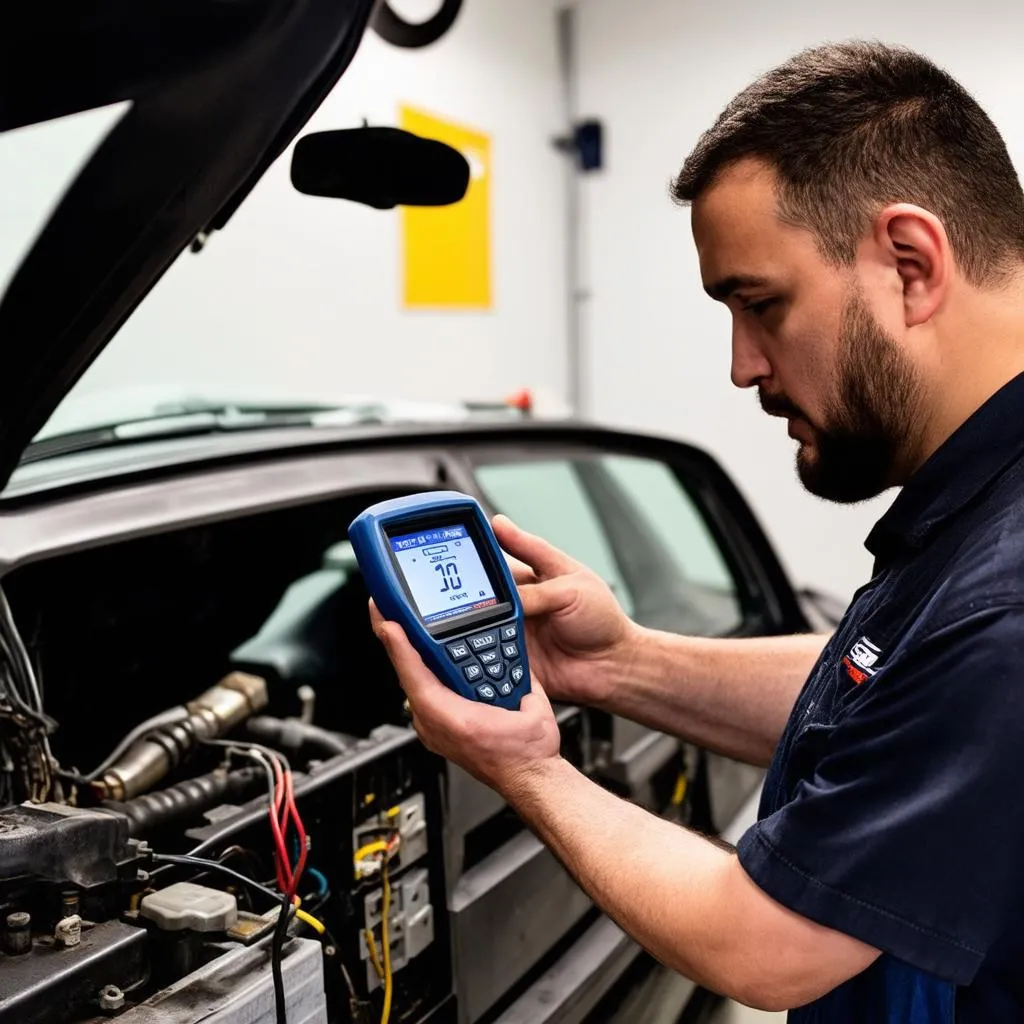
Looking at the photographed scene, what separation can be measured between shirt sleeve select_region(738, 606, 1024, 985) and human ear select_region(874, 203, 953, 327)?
0.27 meters

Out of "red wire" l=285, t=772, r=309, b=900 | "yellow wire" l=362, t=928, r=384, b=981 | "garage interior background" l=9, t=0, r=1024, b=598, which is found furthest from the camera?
"garage interior background" l=9, t=0, r=1024, b=598

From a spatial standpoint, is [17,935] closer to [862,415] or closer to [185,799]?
[185,799]

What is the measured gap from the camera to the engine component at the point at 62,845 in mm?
857

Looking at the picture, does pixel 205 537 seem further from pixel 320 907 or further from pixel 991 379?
pixel 991 379

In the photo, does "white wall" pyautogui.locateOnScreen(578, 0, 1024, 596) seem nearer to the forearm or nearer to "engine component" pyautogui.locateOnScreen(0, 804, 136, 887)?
the forearm

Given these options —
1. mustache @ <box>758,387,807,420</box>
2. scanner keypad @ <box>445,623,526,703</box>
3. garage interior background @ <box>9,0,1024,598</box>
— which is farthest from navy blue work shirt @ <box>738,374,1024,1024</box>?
garage interior background @ <box>9,0,1024,598</box>

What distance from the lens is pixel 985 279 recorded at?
2.85ft

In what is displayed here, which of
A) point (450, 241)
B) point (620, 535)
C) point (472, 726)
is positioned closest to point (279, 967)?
point (472, 726)

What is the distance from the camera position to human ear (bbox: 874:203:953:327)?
0.84 meters

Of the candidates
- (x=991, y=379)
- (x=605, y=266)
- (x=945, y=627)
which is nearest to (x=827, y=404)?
(x=991, y=379)

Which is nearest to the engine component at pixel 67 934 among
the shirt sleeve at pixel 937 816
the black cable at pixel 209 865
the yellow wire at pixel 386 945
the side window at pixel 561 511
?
the black cable at pixel 209 865

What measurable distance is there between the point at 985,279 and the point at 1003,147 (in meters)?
0.16

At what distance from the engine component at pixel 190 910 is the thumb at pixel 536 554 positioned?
0.49 meters

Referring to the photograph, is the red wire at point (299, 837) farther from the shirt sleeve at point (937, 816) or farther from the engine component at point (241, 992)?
the shirt sleeve at point (937, 816)
